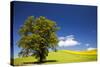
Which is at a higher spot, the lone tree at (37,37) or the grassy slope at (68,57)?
the lone tree at (37,37)

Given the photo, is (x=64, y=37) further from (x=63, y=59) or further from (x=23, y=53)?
(x=23, y=53)

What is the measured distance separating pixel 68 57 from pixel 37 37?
0.44 metres

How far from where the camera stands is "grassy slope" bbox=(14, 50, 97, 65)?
2.38 metres

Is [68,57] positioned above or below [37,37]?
below

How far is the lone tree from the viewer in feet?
7.80

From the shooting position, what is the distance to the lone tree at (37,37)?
7.80 feet

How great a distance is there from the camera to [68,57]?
2.54 m

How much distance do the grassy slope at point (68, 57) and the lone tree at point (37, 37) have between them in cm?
6

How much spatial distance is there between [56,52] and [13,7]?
698 mm

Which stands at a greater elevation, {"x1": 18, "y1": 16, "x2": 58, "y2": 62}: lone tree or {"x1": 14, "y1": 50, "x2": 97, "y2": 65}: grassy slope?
{"x1": 18, "y1": 16, "x2": 58, "y2": 62}: lone tree

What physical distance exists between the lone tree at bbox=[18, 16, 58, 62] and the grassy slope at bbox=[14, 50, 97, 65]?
55 millimetres

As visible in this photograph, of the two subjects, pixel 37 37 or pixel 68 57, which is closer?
pixel 37 37
